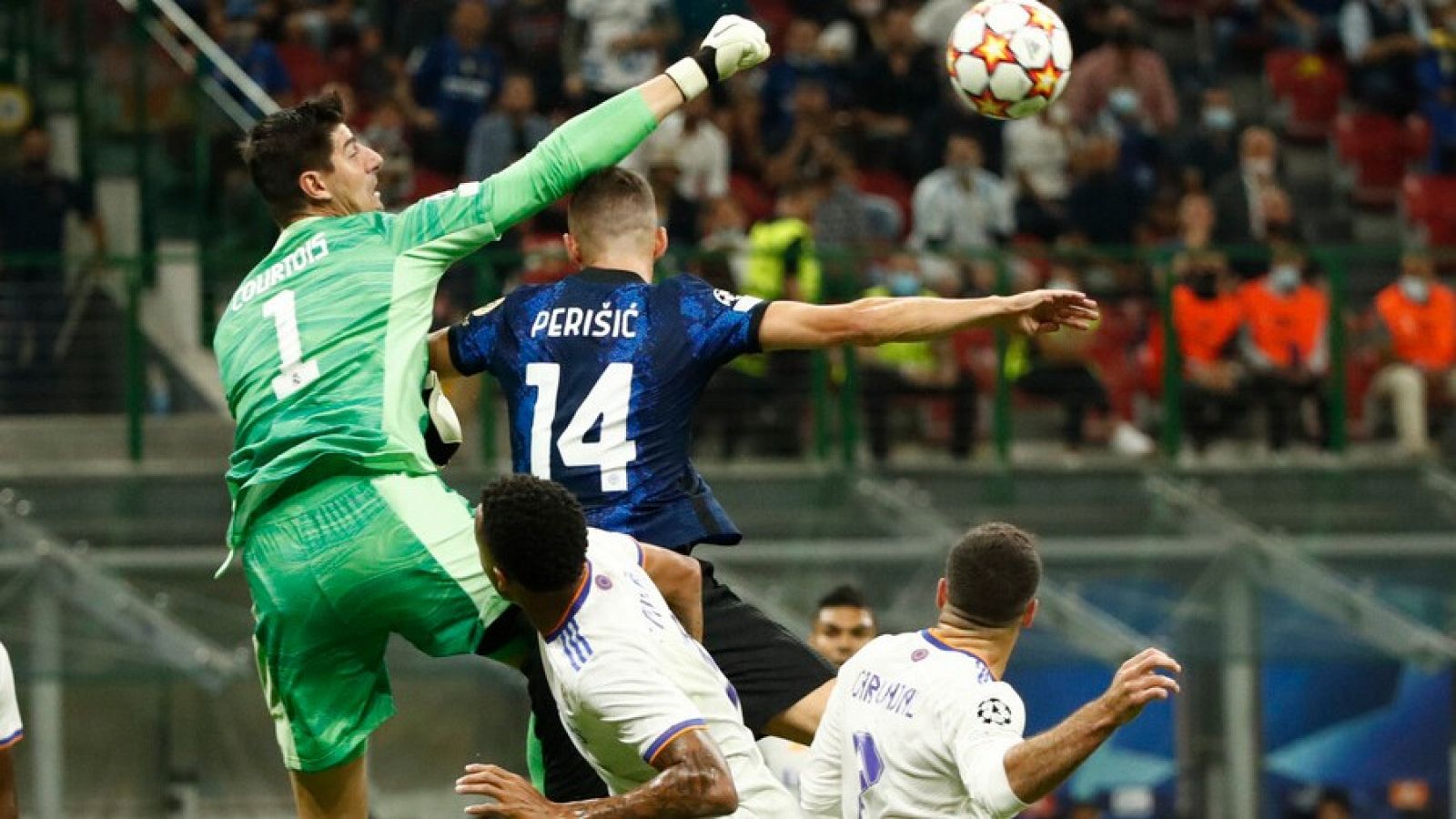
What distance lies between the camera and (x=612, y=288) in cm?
674

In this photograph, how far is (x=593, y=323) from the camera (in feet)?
21.9

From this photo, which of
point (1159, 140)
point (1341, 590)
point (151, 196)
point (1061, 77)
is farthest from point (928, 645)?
point (1159, 140)

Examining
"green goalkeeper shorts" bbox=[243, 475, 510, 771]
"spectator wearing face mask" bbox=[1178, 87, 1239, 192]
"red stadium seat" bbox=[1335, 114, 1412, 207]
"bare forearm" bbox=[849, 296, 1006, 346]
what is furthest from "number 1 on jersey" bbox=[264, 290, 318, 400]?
"red stadium seat" bbox=[1335, 114, 1412, 207]

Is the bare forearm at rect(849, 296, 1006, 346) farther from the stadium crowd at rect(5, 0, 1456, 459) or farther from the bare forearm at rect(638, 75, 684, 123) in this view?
the stadium crowd at rect(5, 0, 1456, 459)

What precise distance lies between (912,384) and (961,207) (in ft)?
5.33

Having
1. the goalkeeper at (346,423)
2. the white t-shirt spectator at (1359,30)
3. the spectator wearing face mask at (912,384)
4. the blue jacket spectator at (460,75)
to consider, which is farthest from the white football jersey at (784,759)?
the white t-shirt spectator at (1359,30)

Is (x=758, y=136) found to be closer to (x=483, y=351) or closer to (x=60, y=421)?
(x=60, y=421)

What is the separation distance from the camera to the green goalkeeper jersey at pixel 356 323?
639cm

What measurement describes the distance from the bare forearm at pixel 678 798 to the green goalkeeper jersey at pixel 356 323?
124cm

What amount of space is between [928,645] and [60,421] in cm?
876

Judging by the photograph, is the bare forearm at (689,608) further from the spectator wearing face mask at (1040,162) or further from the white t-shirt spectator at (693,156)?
the spectator wearing face mask at (1040,162)

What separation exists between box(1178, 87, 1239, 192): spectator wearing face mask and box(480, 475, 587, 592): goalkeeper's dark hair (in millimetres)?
11279

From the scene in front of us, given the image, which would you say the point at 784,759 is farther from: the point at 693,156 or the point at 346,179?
the point at 693,156

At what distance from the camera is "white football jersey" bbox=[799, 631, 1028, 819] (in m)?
5.90
